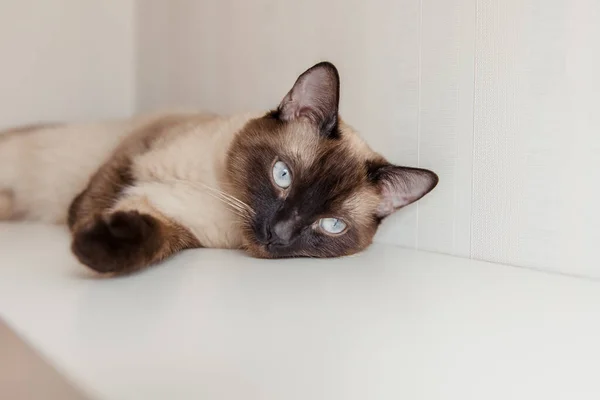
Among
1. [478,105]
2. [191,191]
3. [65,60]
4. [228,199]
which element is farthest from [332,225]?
[65,60]

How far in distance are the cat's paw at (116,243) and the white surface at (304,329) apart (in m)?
0.05

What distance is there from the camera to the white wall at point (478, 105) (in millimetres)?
1393

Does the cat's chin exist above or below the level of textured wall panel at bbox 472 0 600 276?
below

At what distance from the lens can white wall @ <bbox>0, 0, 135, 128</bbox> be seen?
2.42 metres

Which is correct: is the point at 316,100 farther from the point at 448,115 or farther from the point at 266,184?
the point at 448,115

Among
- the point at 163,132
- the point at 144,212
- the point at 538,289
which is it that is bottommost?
the point at 538,289

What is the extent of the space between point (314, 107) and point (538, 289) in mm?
748

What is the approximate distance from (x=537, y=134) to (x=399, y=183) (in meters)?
0.38

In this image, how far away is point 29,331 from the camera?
36.4 inches

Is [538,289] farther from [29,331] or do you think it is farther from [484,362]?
[29,331]

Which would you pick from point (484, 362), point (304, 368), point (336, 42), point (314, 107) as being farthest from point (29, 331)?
point (336, 42)

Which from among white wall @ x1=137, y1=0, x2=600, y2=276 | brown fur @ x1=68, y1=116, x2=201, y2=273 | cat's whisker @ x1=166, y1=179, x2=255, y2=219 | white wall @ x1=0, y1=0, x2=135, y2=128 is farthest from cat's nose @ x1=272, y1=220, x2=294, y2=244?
white wall @ x1=0, y1=0, x2=135, y2=128

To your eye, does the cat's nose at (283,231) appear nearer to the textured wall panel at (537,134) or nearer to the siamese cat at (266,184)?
the siamese cat at (266,184)

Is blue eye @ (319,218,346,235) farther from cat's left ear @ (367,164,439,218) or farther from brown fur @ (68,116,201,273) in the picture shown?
brown fur @ (68,116,201,273)
